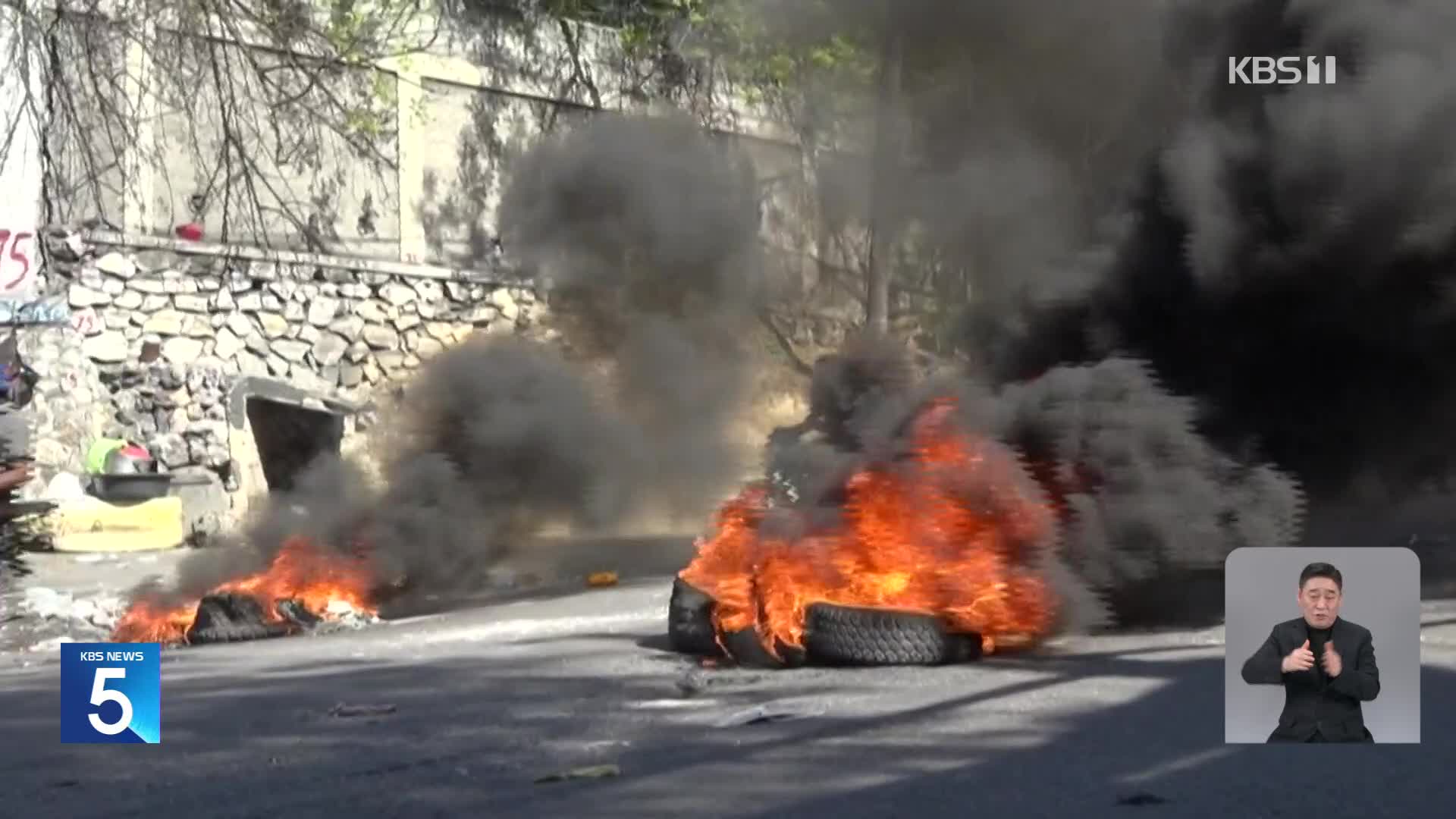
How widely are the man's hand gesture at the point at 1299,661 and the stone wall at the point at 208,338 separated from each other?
984 centimetres

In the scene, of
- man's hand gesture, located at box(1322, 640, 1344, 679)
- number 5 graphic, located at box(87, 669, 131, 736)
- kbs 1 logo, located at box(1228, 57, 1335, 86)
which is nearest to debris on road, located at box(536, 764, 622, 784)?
number 5 graphic, located at box(87, 669, 131, 736)

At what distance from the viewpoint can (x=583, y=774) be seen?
5516 mm

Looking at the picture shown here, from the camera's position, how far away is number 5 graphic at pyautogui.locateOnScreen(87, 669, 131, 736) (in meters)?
6.29

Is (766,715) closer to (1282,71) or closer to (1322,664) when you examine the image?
(1322,664)

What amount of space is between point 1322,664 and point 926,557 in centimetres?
291

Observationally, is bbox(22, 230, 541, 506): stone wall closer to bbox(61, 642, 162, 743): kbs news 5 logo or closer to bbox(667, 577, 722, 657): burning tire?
bbox(667, 577, 722, 657): burning tire

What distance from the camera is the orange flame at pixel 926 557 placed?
306 inches

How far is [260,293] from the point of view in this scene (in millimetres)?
16656

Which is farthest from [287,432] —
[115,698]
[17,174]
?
[115,698]

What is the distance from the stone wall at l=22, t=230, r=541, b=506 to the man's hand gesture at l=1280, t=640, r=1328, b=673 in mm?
9842

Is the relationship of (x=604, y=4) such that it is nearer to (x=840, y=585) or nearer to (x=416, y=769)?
(x=840, y=585)

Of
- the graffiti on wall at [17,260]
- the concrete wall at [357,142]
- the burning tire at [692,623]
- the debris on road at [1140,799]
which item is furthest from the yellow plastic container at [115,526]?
the debris on road at [1140,799]

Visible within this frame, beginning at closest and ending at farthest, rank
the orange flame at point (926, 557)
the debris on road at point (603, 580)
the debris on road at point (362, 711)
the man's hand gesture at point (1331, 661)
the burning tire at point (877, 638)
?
the man's hand gesture at point (1331, 661) → the debris on road at point (362, 711) → the burning tire at point (877, 638) → the orange flame at point (926, 557) → the debris on road at point (603, 580)

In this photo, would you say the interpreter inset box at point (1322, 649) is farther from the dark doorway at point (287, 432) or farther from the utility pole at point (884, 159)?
the dark doorway at point (287, 432)
